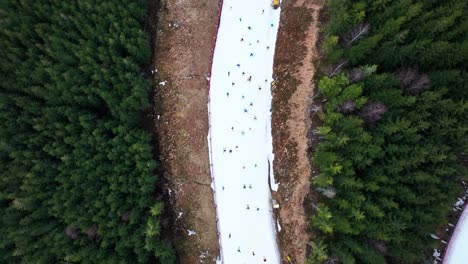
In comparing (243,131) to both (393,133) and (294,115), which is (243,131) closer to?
→ (294,115)

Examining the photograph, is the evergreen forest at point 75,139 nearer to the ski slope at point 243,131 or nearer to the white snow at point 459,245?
the ski slope at point 243,131

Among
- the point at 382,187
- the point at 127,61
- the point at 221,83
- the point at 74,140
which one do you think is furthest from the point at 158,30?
the point at 382,187

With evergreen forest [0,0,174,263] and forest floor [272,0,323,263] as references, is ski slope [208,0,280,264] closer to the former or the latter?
forest floor [272,0,323,263]

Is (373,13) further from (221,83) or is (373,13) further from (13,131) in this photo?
(13,131)

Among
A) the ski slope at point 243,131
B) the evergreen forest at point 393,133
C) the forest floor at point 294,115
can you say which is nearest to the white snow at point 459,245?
the evergreen forest at point 393,133

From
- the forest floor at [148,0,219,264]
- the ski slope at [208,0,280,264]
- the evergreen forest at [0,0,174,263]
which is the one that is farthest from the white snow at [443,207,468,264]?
the evergreen forest at [0,0,174,263]

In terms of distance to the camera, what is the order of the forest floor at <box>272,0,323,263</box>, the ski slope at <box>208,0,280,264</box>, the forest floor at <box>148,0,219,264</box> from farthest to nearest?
the forest floor at <box>148,0,219,264</box>, the ski slope at <box>208,0,280,264</box>, the forest floor at <box>272,0,323,263</box>

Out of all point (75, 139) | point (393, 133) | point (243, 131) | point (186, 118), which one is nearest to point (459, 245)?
point (393, 133)
